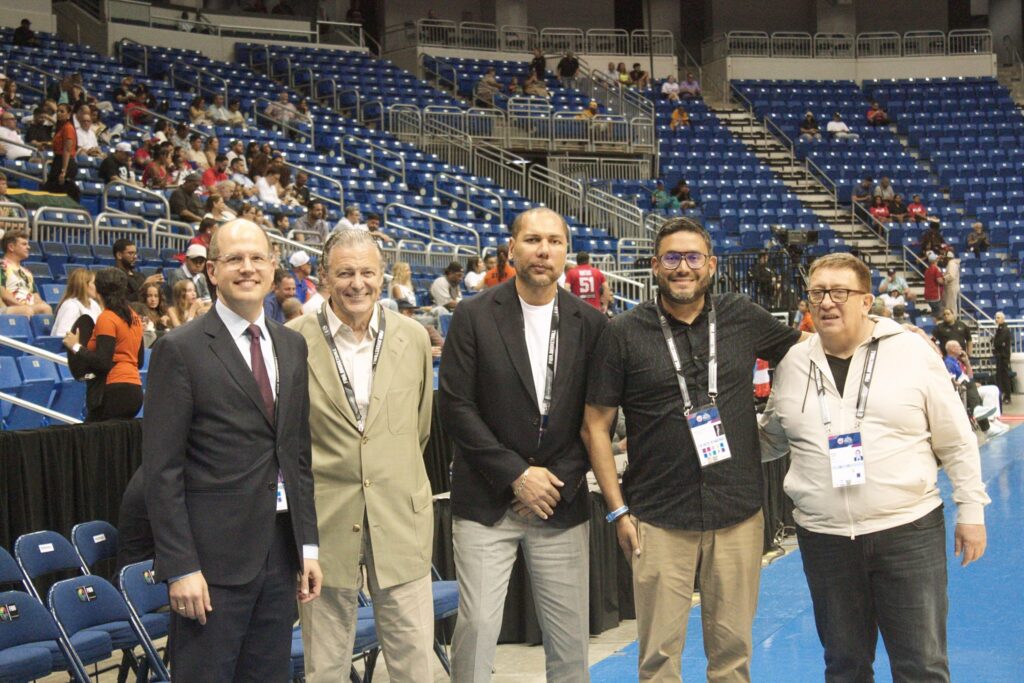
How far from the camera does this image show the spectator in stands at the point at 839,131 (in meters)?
27.6

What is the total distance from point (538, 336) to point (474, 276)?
9.77 metres

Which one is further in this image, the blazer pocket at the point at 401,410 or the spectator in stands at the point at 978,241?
the spectator in stands at the point at 978,241

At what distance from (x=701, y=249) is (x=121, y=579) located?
107 inches

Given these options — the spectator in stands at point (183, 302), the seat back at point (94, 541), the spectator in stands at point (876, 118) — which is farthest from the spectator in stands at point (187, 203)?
the spectator in stands at point (876, 118)

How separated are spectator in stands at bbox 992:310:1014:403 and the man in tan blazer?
17240 millimetres

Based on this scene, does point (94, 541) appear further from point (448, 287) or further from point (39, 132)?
point (39, 132)

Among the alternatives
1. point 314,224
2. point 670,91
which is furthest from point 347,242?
point 670,91

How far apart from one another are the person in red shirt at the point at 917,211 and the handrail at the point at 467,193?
9.01m

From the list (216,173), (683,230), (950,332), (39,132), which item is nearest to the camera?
(683,230)

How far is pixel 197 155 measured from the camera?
52.3 ft


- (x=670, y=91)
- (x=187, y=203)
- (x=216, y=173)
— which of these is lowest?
(x=187, y=203)

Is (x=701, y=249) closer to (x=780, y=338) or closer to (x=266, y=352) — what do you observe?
(x=780, y=338)

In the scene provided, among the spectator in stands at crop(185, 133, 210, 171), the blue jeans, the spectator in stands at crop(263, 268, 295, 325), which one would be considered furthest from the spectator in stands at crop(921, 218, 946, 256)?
the blue jeans

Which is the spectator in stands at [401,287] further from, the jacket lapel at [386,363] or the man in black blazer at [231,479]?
the man in black blazer at [231,479]
